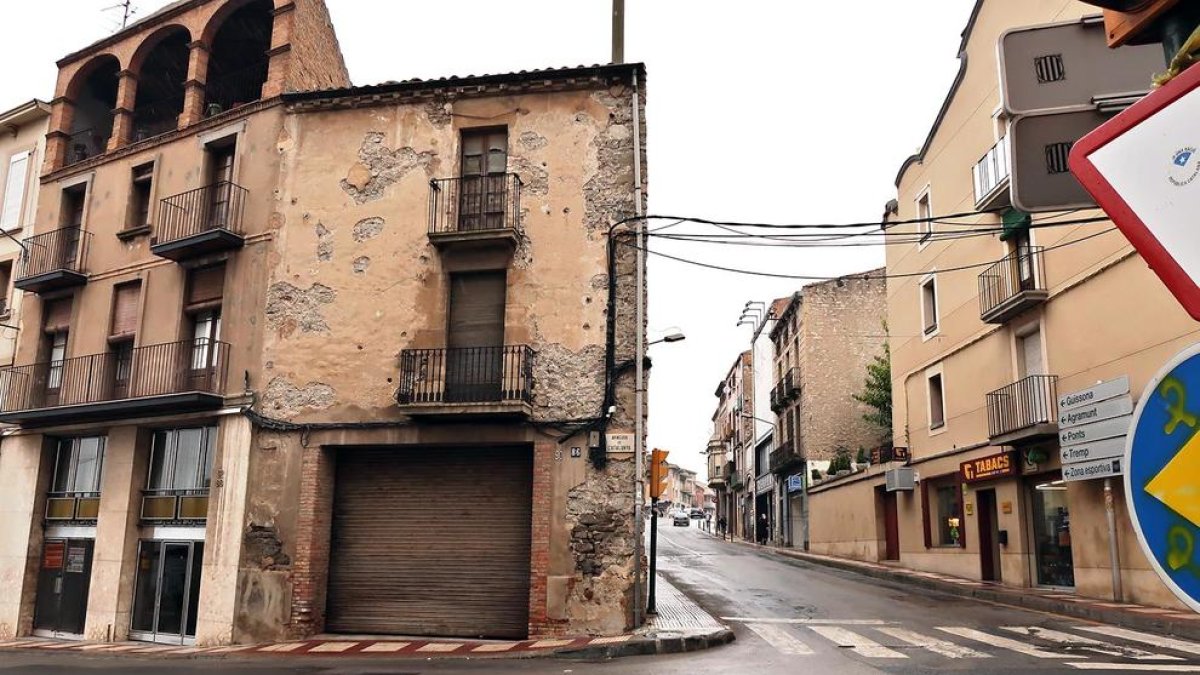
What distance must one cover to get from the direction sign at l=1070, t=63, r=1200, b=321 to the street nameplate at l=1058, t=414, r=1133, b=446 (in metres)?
15.7

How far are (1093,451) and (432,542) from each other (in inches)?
492

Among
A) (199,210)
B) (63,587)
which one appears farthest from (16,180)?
(63,587)

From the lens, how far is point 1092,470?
1642 cm

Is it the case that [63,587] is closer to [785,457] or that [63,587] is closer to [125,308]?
[125,308]

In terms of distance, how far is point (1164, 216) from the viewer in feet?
5.74

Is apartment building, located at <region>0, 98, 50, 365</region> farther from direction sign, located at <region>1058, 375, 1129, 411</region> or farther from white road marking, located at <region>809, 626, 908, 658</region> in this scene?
direction sign, located at <region>1058, 375, 1129, 411</region>

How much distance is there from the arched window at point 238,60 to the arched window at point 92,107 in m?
2.73

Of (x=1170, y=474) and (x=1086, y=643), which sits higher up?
(x=1170, y=474)

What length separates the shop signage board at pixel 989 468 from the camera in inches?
784

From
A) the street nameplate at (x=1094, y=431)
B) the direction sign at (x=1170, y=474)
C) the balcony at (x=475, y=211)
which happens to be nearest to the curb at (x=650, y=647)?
the balcony at (x=475, y=211)

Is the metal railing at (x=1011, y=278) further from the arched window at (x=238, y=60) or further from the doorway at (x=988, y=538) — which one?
the arched window at (x=238, y=60)

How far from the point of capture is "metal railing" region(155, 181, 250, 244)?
1739cm

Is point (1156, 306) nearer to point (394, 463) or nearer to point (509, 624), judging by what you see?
point (509, 624)

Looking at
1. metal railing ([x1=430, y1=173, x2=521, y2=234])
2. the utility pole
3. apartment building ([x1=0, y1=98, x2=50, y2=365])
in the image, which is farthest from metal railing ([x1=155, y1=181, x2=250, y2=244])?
the utility pole
